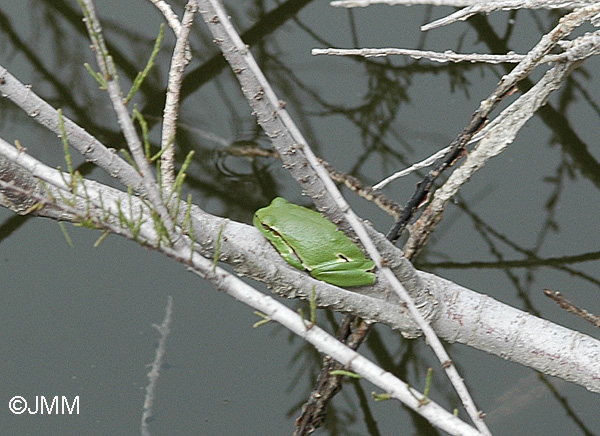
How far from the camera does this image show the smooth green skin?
102cm

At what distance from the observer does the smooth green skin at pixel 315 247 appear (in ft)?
3.34

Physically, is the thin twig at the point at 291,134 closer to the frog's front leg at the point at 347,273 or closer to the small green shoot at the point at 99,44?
the small green shoot at the point at 99,44

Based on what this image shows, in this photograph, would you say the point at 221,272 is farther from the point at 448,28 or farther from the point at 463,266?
the point at 448,28

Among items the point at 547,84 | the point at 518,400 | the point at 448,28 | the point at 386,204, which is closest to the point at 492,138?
the point at 547,84

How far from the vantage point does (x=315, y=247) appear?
3.48ft

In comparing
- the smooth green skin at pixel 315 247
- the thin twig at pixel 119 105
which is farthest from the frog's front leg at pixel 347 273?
the thin twig at pixel 119 105

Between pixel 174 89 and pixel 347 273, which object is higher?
pixel 174 89

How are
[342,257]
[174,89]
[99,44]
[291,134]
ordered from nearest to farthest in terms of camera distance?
[99,44] → [291,134] → [174,89] → [342,257]

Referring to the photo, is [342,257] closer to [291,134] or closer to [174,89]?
[174,89]

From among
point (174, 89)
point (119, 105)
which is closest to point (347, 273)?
point (174, 89)

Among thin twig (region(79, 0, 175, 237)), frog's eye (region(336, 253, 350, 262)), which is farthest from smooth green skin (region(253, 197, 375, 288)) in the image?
thin twig (region(79, 0, 175, 237))

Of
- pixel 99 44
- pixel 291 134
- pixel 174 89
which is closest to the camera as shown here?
pixel 99 44

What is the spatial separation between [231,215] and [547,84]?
85 cm

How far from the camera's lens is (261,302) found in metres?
0.52
